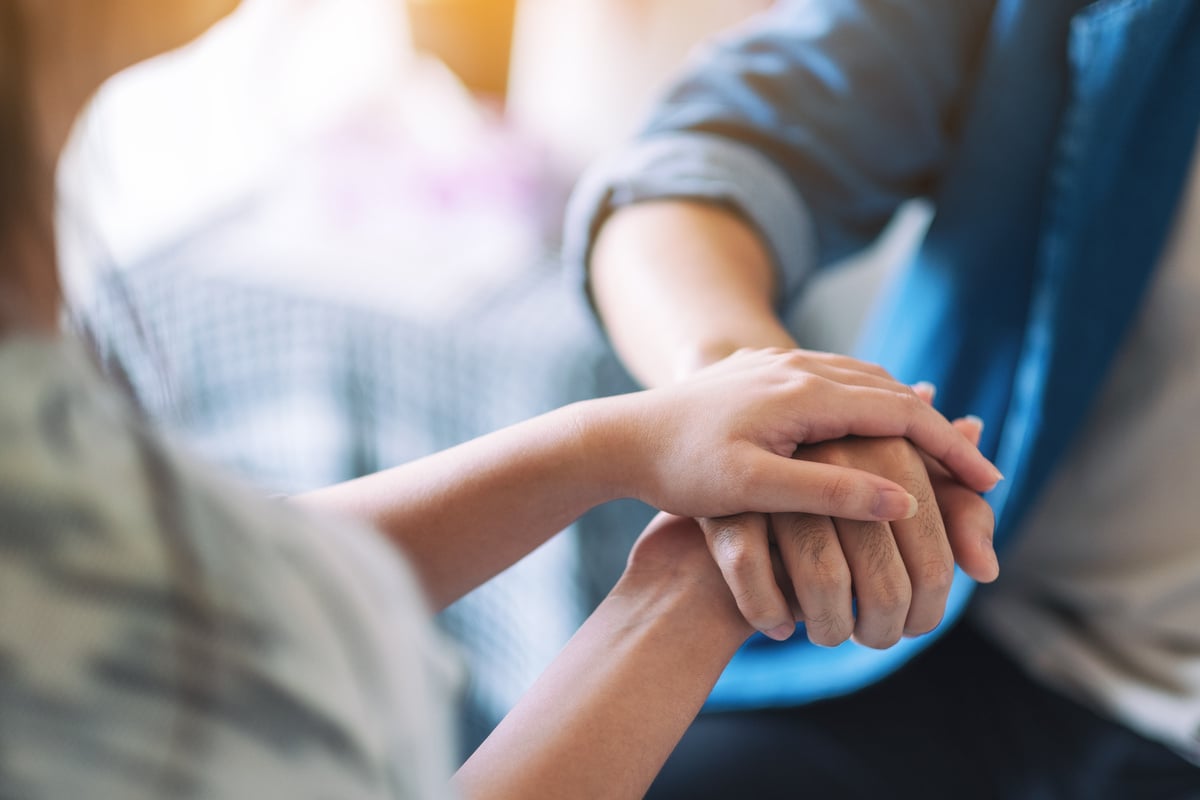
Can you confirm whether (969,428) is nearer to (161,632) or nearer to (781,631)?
(781,631)

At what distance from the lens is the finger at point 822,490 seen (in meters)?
0.47

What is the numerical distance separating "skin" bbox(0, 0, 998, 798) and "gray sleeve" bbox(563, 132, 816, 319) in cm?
20

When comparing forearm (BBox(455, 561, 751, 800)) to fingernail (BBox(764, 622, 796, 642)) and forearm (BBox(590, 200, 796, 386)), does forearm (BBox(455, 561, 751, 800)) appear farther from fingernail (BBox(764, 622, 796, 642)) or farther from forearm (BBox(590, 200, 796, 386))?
forearm (BBox(590, 200, 796, 386))

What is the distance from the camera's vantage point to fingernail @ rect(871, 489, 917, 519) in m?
0.47

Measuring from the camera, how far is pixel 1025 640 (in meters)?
0.71

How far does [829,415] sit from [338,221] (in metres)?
0.96

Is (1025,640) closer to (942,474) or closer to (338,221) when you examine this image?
(942,474)

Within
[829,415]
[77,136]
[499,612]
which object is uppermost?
[77,136]

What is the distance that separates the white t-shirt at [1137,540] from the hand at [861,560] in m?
0.20

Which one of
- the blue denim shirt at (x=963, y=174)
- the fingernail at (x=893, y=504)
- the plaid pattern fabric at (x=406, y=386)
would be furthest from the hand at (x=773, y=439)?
the plaid pattern fabric at (x=406, y=386)

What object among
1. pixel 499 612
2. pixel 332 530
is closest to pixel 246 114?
pixel 499 612

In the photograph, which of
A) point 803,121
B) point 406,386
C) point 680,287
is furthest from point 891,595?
point 406,386

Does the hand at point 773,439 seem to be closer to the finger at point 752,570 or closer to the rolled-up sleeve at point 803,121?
the finger at point 752,570

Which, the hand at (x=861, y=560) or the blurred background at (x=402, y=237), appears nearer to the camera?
the hand at (x=861, y=560)
